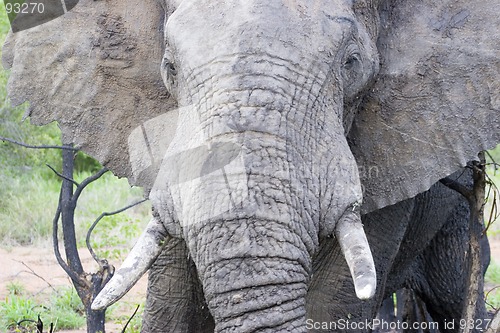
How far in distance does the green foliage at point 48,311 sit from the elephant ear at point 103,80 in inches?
89.9

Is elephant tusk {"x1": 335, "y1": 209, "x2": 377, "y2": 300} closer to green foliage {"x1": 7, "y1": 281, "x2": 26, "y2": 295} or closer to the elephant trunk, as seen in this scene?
the elephant trunk

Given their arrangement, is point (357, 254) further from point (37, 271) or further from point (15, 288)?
point (37, 271)

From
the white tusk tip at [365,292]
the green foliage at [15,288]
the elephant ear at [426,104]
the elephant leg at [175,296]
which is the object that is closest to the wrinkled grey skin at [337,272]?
the elephant leg at [175,296]

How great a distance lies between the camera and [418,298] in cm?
605

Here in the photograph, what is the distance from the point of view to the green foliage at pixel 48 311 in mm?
6438

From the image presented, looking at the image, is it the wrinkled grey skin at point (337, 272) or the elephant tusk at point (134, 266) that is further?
the wrinkled grey skin at point (337, 272)

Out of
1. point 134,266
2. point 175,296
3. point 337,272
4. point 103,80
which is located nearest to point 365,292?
point 134,266

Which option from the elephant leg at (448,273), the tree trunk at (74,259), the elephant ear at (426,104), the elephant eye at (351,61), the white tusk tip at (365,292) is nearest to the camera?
the white tusk tip at (365,292)

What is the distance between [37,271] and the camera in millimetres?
8367

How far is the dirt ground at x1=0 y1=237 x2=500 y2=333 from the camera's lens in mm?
7707

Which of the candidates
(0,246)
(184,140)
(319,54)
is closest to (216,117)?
(184,140)

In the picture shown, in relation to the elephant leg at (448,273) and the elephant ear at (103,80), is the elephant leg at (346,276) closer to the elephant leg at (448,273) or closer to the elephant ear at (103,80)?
the elephant ear at (103,80)

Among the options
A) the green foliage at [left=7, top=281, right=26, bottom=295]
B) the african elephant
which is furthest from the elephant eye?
the green foliage at [left=7, top=281, right=26, bottom=295]

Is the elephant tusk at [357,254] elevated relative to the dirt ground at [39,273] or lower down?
lower down
